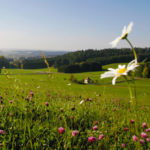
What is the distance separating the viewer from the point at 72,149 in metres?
2.07

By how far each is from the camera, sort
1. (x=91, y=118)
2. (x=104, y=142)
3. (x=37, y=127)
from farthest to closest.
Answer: (x=91, y=118) < (x=37, y=127) < (x=104, y=142)

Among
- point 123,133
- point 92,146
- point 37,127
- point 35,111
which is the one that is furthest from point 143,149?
point 35,111

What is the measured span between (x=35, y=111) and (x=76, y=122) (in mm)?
859

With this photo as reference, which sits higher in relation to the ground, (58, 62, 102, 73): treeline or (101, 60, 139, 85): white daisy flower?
(101, 60, 139, 85): white daisy flower

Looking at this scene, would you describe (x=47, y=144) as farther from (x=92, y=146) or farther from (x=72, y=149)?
(x=92, y=146)

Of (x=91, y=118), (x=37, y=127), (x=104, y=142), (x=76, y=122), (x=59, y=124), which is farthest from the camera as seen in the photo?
(x=91, y=118)

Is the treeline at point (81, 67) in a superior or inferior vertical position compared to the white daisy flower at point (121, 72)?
inferior

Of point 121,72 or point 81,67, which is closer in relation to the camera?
point 121,72

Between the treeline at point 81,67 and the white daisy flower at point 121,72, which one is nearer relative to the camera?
the white daisy flower at point 121,72

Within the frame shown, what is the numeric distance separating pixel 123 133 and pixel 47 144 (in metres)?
1.20

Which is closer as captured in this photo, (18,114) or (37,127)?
(37,127)

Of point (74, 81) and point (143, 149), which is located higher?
point (143, 149)

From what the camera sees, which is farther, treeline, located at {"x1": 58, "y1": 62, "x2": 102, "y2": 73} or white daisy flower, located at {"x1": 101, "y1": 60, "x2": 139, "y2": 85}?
treeline, located at {"x1": 58, "y1": 62, "x2": 102, "y2": 73}

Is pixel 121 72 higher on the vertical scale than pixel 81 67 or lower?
higher
